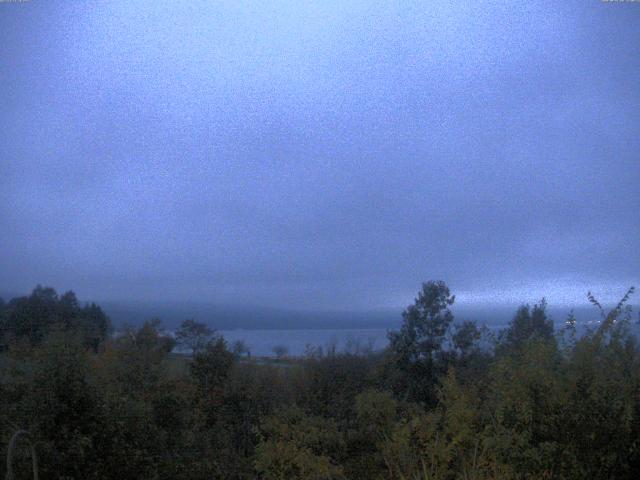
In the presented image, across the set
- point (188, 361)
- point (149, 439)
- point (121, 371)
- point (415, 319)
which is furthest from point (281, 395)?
point (149, 439)

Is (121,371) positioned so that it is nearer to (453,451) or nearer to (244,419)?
(244,419)

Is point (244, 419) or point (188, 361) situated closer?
point (244, 419)

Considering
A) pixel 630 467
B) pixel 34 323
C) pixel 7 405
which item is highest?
pixel 34 323

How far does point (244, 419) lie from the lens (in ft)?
48.5

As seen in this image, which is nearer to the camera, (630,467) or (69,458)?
(630,467)

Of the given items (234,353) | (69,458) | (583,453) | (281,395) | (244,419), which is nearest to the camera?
(583,453)

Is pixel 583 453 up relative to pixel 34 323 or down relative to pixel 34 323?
down

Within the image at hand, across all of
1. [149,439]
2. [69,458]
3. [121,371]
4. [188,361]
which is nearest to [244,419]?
[188,361]

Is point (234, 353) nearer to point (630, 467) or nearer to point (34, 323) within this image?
point (34, 323)

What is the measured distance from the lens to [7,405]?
26.7ft

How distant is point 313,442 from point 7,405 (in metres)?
3.90

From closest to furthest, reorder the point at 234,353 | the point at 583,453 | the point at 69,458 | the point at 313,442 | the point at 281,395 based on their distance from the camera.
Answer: the point at 583,453 < the point at 69,458 < the point at 313,442 < the point at 281,395 < the point at 234,353

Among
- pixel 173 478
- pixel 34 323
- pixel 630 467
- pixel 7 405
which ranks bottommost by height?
pixel 173 478

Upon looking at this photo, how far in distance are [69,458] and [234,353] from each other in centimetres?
968
